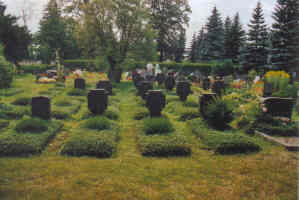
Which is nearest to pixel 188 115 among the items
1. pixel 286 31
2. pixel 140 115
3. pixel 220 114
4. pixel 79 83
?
pixel 140 115

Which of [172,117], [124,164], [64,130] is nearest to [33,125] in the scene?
[64,130]

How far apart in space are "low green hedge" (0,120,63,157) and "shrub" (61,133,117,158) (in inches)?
24.4

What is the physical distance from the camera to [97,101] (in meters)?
8.64

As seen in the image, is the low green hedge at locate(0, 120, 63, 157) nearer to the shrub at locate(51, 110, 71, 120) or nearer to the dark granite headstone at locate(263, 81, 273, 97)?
the shrub at locate(51, 110, 71, 120)

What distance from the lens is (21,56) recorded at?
27.3 m

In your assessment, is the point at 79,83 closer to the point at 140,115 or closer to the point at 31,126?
the point at 140,115

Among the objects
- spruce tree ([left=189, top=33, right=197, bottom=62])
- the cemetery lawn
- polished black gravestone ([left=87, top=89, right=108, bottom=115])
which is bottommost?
the cemetery lawn

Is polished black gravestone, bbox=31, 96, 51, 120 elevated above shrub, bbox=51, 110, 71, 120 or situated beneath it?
elevated above

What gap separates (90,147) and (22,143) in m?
1.49

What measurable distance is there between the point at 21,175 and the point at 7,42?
1004 inches

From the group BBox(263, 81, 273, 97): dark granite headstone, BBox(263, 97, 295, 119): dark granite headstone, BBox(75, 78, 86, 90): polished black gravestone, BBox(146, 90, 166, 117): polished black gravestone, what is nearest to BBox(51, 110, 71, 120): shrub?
BBox(146, 90, 166, 117): polished black gravestone

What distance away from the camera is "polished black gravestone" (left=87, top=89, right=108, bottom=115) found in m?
8.56

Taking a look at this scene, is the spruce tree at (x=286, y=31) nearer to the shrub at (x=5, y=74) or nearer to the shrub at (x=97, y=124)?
the shrub at (x=97, y=124)

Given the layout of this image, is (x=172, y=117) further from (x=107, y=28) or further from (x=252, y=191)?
(x=107, y=28)
